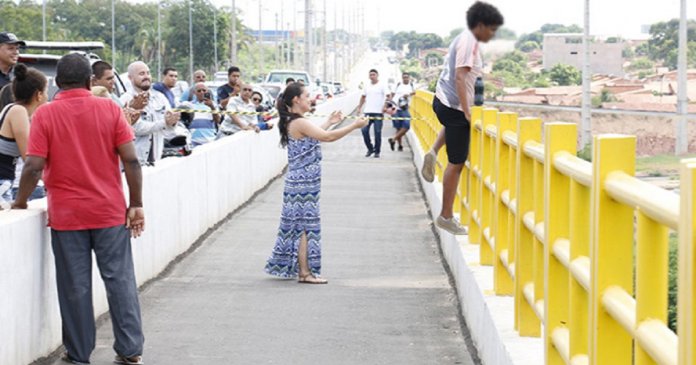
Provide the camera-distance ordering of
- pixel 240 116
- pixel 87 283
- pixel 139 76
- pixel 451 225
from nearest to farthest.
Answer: pixel 87 283 < pixel 451 225 < pixel 139 76 < pixel 240 116

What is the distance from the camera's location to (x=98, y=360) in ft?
28.7

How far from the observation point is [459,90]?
11.4m

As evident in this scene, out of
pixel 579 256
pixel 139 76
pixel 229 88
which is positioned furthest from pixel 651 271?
pixel 229 88

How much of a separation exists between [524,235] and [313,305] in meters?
4.00

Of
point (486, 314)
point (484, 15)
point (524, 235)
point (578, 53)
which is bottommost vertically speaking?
point (486, 314)

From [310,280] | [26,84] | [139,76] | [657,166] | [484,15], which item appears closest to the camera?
[26,84]

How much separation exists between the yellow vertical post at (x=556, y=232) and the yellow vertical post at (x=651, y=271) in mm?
1905

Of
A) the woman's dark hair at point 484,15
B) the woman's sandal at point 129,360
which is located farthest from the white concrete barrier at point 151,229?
the woman's dark hair at point 484,15

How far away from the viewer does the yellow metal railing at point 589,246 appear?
382 centimetres

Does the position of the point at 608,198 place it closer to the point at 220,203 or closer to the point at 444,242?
the point at 444,242

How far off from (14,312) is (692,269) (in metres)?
5.22

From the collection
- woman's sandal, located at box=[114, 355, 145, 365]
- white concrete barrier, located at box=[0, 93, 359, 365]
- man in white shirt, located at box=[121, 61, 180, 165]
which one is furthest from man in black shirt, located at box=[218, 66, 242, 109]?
woman's sandal, located at box=[114, 355, 145, 365]

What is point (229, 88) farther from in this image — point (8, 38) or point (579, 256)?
point (579, 256)

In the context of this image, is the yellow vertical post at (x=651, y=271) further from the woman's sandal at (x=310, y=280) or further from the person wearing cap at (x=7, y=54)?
the woman's sandal at (x=310, y=280)
